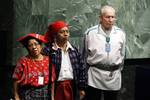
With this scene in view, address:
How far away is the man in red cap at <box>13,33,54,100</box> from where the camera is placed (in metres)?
4.17

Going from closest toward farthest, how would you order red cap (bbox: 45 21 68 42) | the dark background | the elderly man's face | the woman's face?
the woman's face → red cap (bbox: 45 21 68 42) → the elderly man's face → the dark background

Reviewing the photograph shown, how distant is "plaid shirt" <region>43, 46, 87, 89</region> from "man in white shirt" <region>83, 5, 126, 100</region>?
0.74ft

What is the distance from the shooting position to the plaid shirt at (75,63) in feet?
Result: 14.5

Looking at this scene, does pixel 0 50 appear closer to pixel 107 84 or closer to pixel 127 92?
pixel 107 84

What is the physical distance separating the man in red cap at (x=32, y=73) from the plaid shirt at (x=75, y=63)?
17cm

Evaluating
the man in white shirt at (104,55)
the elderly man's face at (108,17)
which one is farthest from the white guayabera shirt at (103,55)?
the elderly man's face at (108,17)

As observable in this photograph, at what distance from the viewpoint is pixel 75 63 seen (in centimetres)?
451

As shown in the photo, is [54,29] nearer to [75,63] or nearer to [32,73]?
[75,63]

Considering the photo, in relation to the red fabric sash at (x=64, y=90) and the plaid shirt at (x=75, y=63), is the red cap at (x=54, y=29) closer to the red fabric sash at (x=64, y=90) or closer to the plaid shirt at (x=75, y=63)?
the plaid shirt at (x=75, y=63)

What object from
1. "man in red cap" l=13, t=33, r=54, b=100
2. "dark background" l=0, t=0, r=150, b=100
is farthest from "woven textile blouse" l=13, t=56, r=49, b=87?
"dark background" l=0, t=0, r=150, b=100

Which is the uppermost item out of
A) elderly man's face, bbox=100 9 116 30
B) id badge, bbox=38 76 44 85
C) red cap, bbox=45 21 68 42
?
elderly man's face, bbox=100 9 116 30

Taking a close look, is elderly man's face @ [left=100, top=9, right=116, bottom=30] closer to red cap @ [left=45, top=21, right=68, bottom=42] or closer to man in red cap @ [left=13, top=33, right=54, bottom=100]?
red cap @ [left=45, top=21, right=68, bottom=42]

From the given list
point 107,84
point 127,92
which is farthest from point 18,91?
point 127,92

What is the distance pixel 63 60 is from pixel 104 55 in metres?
0.55
